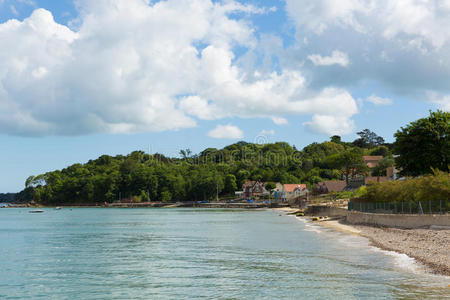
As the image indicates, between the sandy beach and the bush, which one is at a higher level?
the bush

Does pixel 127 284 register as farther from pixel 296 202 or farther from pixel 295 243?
pixel 296 202

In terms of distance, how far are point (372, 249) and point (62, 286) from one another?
75.7 ft

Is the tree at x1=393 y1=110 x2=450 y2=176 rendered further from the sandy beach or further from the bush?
the sandy beach

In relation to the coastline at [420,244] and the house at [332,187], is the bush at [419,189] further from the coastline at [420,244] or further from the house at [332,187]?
the house at [332,187]

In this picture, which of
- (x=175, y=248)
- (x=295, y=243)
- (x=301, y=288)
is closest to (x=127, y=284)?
(x=301, y=288)

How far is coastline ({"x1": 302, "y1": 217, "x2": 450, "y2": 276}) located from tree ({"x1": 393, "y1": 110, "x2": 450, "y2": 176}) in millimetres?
17776

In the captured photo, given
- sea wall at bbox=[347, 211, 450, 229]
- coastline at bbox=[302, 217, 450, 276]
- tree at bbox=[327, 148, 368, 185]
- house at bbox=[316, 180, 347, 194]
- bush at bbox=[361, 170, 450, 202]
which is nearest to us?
coastline at bbox=[302, 217, 450, 276]

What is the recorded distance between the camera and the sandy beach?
2698 centimetres

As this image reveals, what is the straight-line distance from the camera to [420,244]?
3541cm

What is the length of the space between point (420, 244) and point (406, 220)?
14.0 m

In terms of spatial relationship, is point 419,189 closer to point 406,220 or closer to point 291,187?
point 406,220

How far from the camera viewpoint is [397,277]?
2448cm

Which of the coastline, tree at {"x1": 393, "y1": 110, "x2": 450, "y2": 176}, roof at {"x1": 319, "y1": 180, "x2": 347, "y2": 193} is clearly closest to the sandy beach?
the coastline

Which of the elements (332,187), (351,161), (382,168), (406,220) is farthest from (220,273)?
(351,161)
